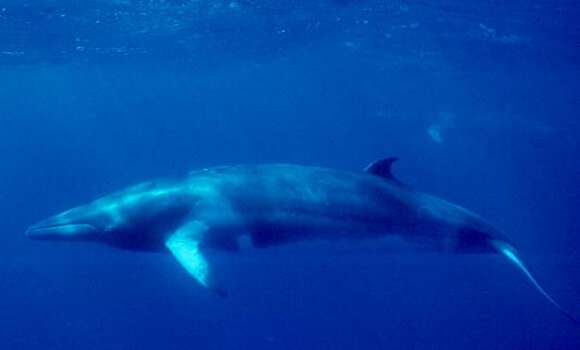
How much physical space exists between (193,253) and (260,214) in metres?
1.37

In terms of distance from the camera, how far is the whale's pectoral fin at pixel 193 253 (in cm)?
735

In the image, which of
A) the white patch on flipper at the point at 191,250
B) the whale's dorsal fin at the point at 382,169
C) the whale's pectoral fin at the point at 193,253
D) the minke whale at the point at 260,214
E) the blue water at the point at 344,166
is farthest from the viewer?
the blue water at the point at 344,166

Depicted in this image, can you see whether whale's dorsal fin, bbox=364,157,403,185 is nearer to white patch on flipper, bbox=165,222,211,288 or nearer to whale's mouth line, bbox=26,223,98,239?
white patch on flipper, bbox=165,222,211,288

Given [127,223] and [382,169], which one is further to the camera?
[382,169]

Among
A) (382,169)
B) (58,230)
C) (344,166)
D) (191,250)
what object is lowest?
(344,166)

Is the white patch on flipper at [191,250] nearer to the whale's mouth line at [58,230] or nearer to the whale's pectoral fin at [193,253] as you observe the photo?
the whale's pectoral fin at [193,253]

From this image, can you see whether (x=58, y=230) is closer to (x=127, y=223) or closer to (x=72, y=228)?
(x=72, y=228)

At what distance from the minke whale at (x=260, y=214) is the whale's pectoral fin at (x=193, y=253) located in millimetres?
24

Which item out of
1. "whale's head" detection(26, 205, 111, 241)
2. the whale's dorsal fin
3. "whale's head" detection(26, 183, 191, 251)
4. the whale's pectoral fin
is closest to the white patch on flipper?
the whale's pectoral fin

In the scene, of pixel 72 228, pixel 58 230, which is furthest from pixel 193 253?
pixel 58 230

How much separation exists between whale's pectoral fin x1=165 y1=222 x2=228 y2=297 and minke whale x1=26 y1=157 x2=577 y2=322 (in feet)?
0.08

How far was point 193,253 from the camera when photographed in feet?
26.4

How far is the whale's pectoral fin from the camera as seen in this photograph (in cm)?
735

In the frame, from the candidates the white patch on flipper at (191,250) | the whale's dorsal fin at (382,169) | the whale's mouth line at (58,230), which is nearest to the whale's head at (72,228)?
the whale's mouth line at (58,230)
